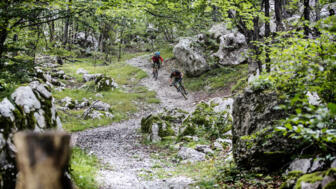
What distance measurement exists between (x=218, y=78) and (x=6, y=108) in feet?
64.0

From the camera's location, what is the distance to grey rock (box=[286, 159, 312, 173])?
190 inches

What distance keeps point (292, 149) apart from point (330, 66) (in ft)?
9.17

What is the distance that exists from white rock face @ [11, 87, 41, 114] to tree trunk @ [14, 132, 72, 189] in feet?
11.2

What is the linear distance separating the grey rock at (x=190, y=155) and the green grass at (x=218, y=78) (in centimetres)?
1243

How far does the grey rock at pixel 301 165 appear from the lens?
482 cm

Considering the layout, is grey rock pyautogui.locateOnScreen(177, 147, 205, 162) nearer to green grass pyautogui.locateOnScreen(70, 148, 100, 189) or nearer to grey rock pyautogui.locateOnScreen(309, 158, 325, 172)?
green grass pyautogui.locateOnScreen(70, 148, 100, 189)

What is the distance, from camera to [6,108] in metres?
4.62

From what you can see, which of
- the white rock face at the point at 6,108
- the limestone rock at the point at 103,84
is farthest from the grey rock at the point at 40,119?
the limestone rock at the point at 103,84

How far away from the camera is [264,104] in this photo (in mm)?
6211

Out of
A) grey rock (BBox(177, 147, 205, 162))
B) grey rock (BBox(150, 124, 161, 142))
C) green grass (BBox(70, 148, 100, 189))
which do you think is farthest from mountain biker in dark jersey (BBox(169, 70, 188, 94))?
green grass (BBox(70, 148, 100, 189))

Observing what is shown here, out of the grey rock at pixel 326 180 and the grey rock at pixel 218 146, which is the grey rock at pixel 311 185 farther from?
the grey rock at pixel 218 146

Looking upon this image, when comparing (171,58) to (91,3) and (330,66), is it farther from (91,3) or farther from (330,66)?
(330,66)

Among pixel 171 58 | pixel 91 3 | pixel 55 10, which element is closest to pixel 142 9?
pixel 91 3

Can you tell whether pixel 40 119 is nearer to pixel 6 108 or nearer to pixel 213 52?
pixel 6 108
